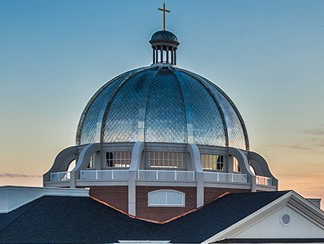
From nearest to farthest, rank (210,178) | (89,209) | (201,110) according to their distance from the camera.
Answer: (89,209), (210,178), (201,110)

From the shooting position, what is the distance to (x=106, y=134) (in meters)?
55.5

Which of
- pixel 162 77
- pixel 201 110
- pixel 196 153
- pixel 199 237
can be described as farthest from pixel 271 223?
pixel 162 77

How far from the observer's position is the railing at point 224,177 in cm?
5259

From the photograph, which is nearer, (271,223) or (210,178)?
(271,223)

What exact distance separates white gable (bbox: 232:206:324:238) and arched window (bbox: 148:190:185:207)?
724cm

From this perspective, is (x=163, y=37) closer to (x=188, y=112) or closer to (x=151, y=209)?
(x=188, y=112)

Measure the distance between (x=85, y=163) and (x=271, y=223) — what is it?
14791 mm

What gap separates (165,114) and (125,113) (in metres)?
2.98

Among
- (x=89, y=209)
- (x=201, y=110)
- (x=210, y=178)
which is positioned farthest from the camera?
(x=201, y=110)

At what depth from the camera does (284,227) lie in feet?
152

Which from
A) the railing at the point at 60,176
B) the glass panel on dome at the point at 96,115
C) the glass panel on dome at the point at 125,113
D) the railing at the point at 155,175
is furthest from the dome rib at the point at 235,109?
the railing at the point at 60,176

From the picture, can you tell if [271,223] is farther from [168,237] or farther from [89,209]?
[89,209]

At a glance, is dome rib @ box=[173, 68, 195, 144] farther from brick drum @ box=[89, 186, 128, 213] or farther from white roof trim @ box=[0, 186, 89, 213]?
white roof trim @ box=[0, 186, 89, 213]

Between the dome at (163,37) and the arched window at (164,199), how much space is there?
14265mm
